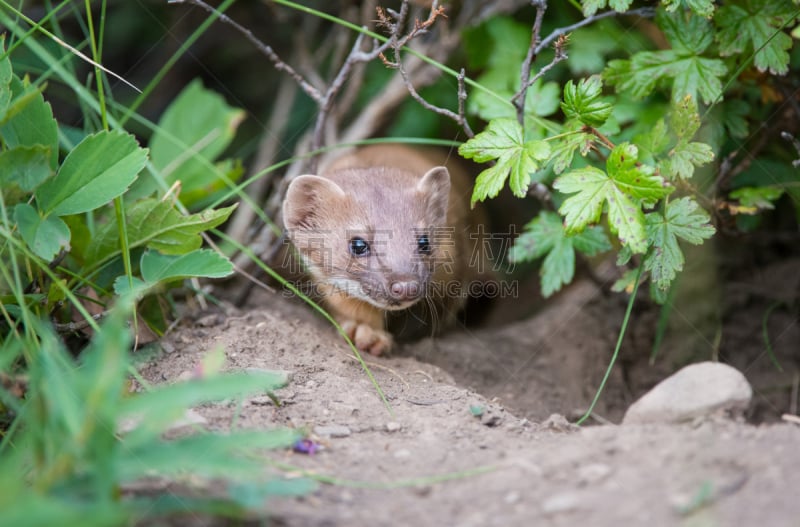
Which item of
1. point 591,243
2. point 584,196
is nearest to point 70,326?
point 584,196

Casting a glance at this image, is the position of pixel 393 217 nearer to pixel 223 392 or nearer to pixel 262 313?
pixel 262 313

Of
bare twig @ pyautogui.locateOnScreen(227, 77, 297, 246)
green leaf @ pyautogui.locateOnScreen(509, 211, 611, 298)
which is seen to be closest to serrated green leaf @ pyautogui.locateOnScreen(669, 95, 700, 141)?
green leaf @ pyautogui.locateOnScreen(509, 211, 611, 298)

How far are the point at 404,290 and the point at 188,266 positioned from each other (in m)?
1.10

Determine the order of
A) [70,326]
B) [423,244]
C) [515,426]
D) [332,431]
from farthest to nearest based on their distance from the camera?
[423,244] → [70,326] → [515,426] → [332,431]

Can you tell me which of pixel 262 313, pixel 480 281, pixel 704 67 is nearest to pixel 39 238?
pixel 262 313

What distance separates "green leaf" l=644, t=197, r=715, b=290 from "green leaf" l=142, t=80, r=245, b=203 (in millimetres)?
2580

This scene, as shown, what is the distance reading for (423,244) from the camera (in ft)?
14.5

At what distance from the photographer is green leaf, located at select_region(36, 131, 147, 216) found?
319 centimetres

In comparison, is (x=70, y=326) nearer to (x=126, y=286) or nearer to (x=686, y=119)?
(x=126, y=286)

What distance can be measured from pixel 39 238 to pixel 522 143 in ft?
6.74

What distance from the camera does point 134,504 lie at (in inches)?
78.2

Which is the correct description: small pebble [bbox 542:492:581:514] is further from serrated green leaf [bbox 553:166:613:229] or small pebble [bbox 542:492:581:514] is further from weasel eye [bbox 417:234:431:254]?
weasel eye [bbox 417:234:431:254]

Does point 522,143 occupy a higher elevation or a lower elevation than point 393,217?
higher

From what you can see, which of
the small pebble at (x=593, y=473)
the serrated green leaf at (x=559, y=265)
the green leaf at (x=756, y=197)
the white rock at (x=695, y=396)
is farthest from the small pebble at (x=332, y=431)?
the green leaf at (x=756, y=197)
